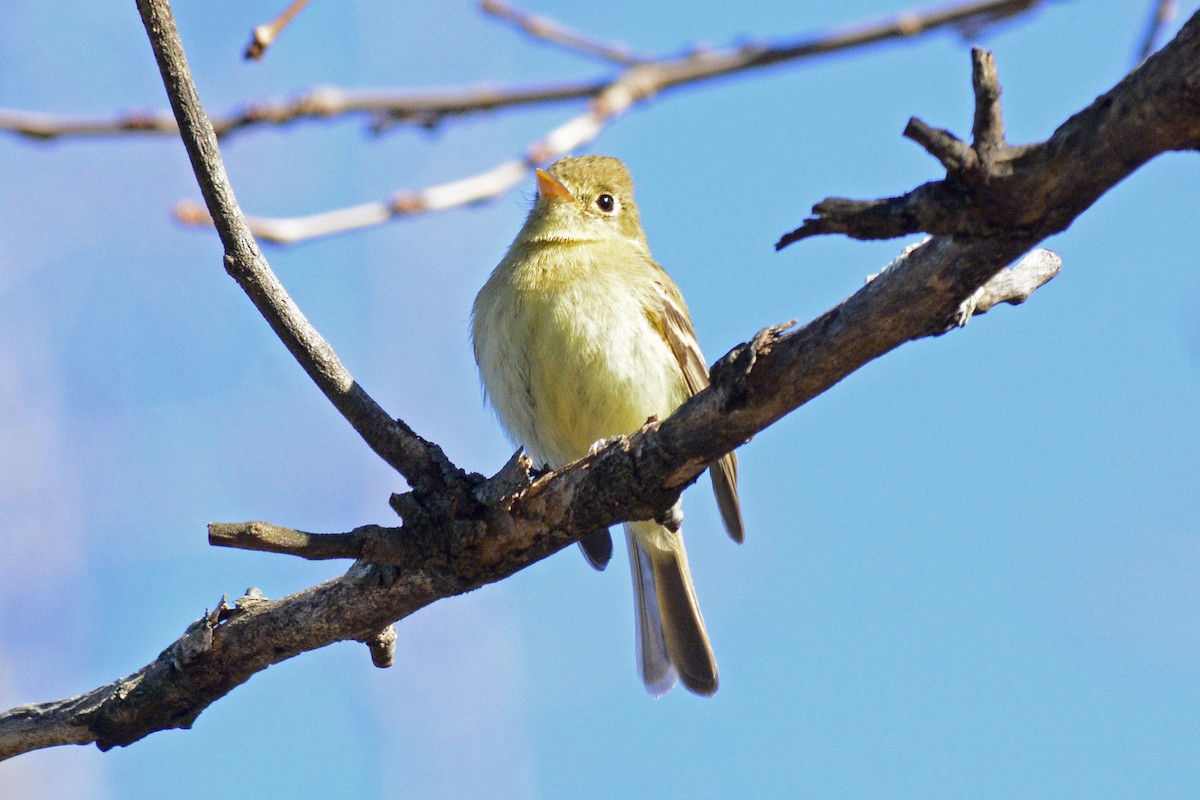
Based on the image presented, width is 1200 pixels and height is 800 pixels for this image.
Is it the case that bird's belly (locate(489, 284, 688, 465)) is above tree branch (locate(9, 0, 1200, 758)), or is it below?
above

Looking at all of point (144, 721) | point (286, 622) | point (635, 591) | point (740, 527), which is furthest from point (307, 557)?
point (635, 591)

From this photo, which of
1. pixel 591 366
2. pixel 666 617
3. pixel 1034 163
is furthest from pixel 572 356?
pixel 1034 163

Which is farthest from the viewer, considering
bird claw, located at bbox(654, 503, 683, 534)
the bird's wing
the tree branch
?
the bird's wing

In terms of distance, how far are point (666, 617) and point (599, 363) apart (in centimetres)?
153

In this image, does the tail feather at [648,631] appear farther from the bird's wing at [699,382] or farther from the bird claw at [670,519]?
the bird claw at [670,519]

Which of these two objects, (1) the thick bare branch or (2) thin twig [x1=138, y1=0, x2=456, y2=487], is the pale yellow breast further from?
(1) the thick bare branch

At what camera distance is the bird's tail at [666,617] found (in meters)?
5.74

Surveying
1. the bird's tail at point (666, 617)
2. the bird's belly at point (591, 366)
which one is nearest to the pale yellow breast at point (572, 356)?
the bird's belly at point (591, 366)

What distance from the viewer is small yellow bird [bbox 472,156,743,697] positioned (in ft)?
16.5

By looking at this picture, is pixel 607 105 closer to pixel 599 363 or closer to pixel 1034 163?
pixel 1034 163

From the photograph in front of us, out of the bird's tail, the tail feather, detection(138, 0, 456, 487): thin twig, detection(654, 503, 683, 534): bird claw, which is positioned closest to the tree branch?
detection(138, 0, 456, 487): thin twig

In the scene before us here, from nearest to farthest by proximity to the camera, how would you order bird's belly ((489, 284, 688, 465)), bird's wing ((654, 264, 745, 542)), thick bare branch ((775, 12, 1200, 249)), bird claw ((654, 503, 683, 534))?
1. thick bare branch ((775, 12, 1200, 249))
2. bird claw ((654, 503, 683, 534))
3. bird's belly ((489, 284, 688, 465))
4. bird's wing ((654, 264, 745, 542))

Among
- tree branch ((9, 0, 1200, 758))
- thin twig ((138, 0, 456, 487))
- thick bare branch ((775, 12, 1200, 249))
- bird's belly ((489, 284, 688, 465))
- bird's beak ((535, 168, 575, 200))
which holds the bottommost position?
thick bare branch ((775, 12, 1200, 249))

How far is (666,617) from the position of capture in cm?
588
